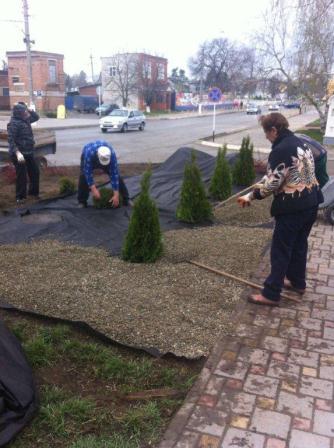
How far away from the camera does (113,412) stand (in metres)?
2.78

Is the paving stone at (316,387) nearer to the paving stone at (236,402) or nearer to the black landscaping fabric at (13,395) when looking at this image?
the paving stone at (236,402)

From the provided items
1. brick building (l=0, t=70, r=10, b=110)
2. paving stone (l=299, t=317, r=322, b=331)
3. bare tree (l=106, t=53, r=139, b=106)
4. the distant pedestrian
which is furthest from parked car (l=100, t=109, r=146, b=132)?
brick building (l=0, t=70, r=10, b=110)

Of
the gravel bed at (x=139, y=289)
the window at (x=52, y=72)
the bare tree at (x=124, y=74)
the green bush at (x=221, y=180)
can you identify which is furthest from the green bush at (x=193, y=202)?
the bare tree at (x=124, y=74)

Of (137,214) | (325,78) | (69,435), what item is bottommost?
(69,435)

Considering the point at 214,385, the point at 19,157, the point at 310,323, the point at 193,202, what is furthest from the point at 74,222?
the point at 214,385

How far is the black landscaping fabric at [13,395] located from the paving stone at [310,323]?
2278 millimetres

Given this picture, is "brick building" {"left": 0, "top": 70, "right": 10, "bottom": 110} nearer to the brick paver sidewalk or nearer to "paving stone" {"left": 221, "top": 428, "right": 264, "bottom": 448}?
the brick paver sidewalk

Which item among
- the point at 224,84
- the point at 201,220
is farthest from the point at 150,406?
the point at 224,84

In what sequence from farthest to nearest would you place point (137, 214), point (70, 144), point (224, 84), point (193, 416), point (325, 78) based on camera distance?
point (224, 84)
point (325, 78)
point (70, 144)
point (137, 214)
point (193, 416)

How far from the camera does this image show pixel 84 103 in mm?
54406

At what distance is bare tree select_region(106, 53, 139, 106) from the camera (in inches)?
2313

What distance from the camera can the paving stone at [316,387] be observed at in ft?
9.74

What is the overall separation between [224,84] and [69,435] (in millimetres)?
86596

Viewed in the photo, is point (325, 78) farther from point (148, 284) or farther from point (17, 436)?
point (17, 436)
